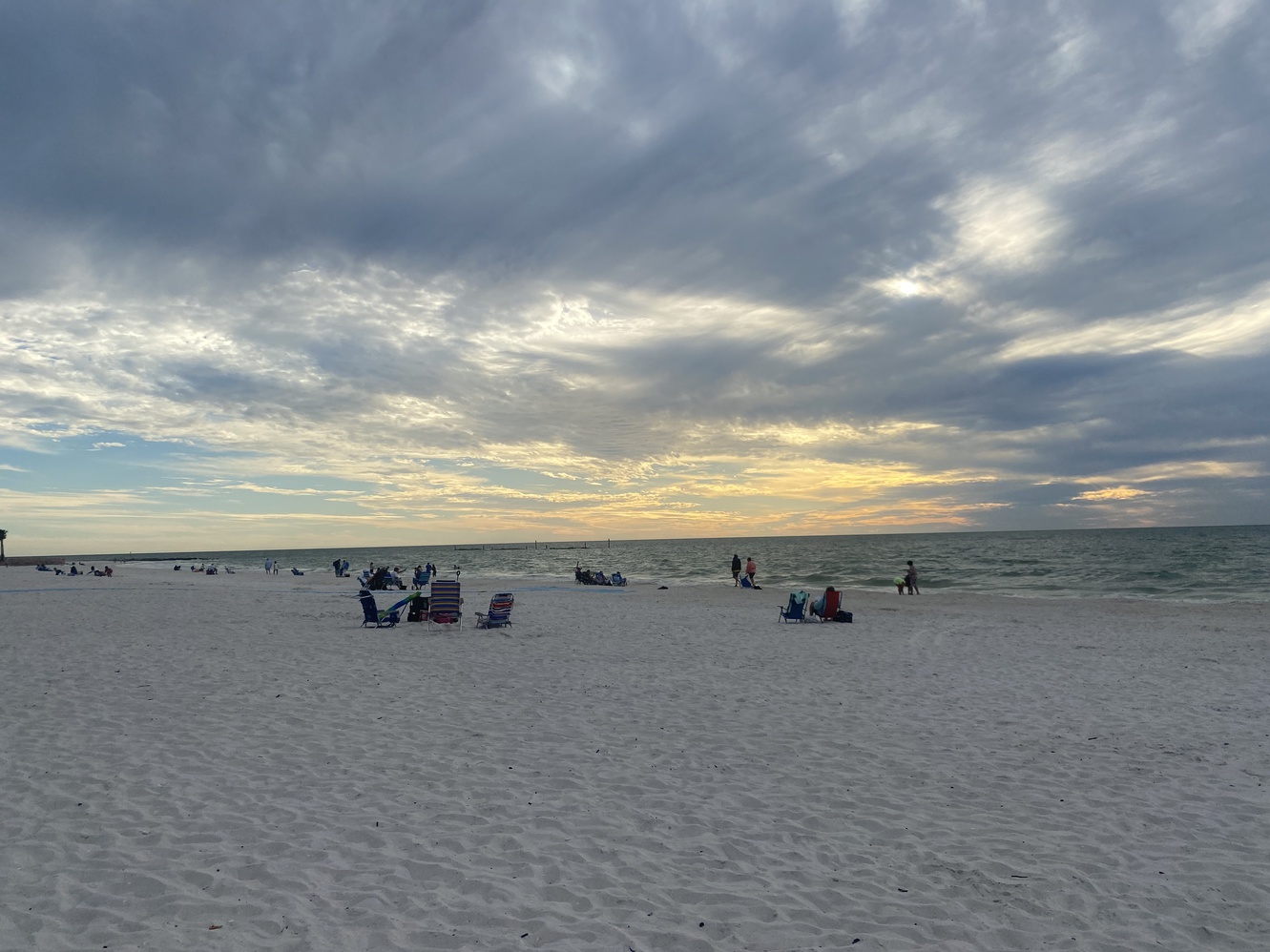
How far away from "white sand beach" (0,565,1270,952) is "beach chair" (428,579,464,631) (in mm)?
4309

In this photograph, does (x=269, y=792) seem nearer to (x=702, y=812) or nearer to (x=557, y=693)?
(x=702, y=812)

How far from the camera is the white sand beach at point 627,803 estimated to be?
170 inches

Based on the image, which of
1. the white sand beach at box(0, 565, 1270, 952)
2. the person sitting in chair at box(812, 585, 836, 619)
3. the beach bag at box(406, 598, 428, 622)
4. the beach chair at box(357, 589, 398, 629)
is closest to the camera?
the white sand beach at box(0, 565, 1270, 952)

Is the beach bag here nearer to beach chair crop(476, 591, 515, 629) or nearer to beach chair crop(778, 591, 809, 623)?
beach chair crop(476, 591, 515, 629)

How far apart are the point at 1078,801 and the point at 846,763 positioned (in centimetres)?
192

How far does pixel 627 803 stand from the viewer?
20.1 feet

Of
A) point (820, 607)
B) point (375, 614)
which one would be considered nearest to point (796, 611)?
point (820, 607)

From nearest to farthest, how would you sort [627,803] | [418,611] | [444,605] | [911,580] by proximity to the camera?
[627,803]
[444,605]
[418,611]
[911,580]

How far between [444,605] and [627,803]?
1213 centimetres

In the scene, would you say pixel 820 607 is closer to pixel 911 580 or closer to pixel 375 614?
pixel 375 614

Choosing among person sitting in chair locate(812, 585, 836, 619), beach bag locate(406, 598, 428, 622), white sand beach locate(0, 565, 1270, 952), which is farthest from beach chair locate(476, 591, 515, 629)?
person sitting in chair locate(812, 585, 836, 619)

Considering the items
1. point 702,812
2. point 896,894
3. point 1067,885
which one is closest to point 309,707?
point 702,812

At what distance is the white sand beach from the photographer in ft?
14.2

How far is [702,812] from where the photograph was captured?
19.5 ft
